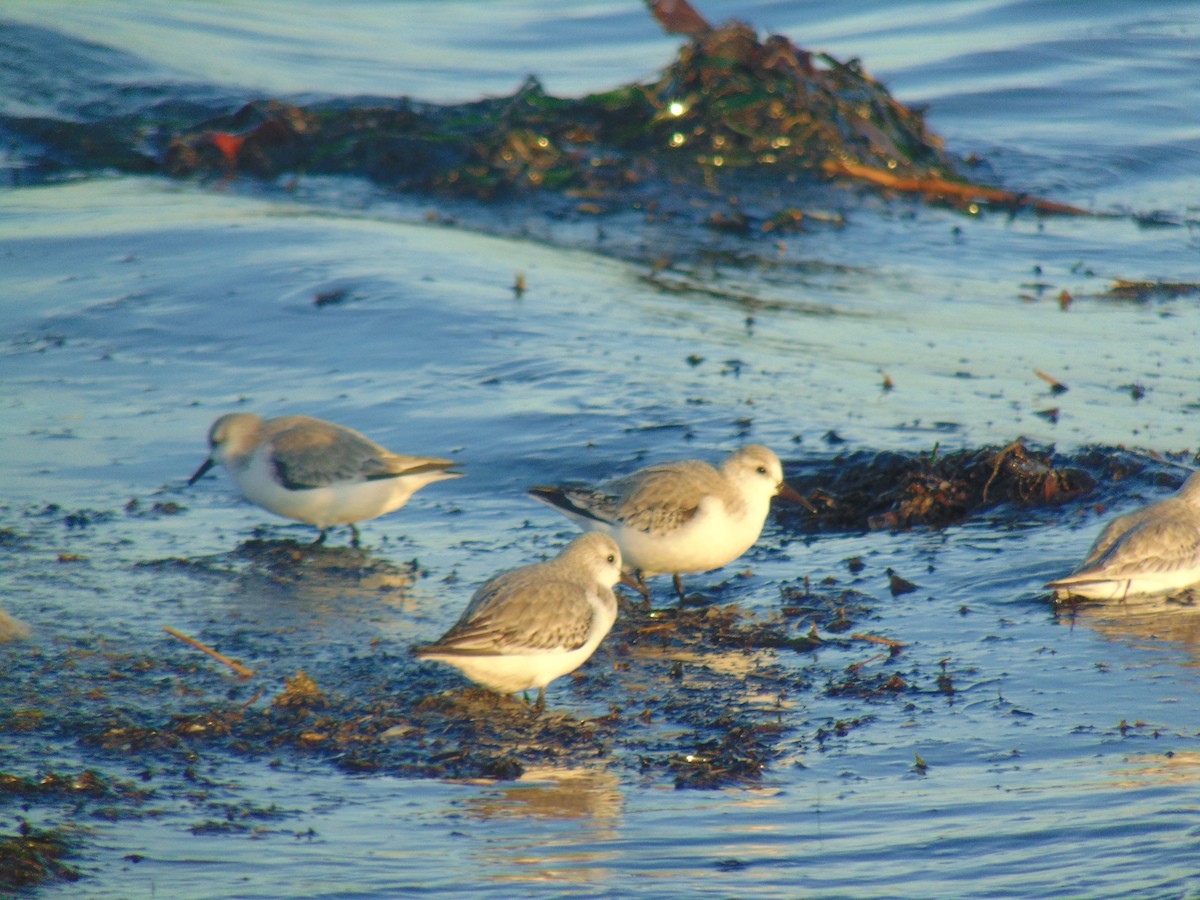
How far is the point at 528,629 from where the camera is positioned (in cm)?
530

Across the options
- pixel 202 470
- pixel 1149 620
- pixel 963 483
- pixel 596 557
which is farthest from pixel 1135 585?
pixel 202 470

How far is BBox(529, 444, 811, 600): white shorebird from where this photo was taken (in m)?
6.48

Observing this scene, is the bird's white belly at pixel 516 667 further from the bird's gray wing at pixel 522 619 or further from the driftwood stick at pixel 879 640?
the driftwood stick at pixel 879 640

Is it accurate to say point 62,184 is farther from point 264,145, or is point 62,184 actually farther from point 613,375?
point 613,375

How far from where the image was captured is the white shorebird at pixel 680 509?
6477 millimetres

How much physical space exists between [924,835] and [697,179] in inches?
405

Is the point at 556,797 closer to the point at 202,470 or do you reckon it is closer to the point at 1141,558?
the point at 1141,558

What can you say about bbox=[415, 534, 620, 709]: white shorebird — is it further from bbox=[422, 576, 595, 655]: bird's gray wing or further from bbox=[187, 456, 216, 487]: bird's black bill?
bbox=[187, 456, 216, 487]: bird's black bill

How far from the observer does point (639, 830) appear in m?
4.38

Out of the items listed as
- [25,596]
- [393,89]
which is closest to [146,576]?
[25,596]

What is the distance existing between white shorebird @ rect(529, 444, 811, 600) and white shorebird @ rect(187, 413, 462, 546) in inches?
35.2

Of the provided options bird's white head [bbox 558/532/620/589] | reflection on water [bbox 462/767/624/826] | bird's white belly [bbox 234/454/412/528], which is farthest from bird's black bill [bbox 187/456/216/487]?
reflection on water [bbox 462/767/624/826]

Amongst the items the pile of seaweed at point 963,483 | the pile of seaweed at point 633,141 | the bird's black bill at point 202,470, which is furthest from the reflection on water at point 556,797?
the pile of seaweed at point 633,141

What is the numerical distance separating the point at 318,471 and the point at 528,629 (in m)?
2.35
